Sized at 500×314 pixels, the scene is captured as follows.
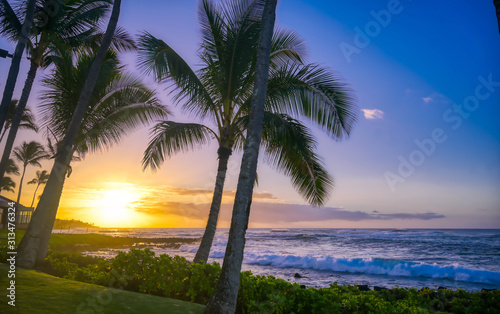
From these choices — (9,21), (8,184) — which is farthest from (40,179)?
(9,21)

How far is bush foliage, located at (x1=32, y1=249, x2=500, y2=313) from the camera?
4840mm

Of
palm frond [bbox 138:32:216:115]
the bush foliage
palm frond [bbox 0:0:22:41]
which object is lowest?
the bush foliage

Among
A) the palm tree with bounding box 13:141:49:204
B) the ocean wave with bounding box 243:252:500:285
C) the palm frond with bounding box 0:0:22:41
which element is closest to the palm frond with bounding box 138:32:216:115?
the palm frond with bounding box 0:0:22:41

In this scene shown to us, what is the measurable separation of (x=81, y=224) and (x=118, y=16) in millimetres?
137225

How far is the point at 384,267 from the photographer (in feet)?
73.8

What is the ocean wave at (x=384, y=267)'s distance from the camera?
20.1 metres

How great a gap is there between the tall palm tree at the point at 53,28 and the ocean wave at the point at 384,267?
63.2ft


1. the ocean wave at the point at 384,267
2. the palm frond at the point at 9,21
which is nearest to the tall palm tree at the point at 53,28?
the palm frond at the point at 9,21

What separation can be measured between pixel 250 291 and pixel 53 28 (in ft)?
33.4

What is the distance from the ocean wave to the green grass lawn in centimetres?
1943

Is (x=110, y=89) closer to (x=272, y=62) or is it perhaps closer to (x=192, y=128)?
(x=192, y=128)

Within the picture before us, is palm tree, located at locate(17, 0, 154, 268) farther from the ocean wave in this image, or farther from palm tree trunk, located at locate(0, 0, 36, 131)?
the ocean wave

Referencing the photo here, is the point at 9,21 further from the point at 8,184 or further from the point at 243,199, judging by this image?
the point at 8,184

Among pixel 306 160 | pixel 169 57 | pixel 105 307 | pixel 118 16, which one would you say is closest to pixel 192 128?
pixel 169 57
